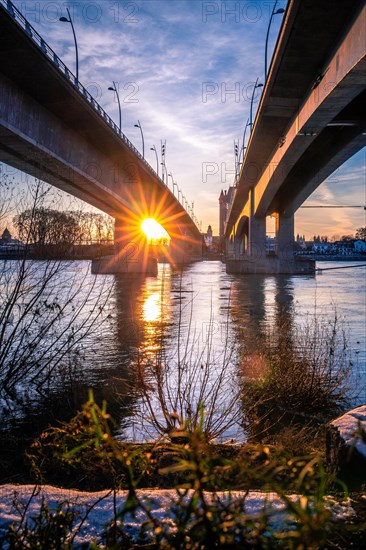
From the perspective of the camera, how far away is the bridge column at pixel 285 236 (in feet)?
176

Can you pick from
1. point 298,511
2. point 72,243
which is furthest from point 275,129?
point 298,511

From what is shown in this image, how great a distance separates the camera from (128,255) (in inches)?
2255

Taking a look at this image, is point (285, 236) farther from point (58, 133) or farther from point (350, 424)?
point (350, 424)

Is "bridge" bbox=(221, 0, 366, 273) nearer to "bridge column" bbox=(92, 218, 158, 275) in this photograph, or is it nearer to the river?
the river

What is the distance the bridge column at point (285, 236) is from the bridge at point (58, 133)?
1453 cm

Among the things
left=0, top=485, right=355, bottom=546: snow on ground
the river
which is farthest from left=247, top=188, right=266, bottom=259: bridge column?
left=0, top=485, right=355, bottom=546: snow on ground

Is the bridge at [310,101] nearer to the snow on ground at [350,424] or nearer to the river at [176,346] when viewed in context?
the river at [176,346]

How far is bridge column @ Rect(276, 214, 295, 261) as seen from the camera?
176 feet

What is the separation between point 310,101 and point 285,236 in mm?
34608

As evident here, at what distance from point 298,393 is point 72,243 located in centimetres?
433

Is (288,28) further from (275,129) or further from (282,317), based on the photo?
(275,129)

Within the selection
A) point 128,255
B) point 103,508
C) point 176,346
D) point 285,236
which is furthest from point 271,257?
point 103,508

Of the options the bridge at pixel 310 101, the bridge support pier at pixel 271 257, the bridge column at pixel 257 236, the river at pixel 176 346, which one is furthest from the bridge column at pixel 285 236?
the river at pixel 176 346

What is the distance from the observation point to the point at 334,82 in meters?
15.9
